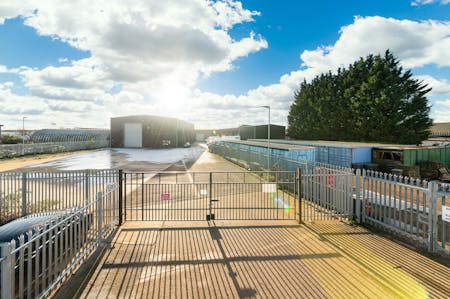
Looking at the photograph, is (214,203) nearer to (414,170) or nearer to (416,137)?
(414,170)

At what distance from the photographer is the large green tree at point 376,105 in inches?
1518

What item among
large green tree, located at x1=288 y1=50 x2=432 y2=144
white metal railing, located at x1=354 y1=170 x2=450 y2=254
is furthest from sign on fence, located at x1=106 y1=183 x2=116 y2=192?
large green tree, located at x1=288 y1=50 x2=432 y2=144

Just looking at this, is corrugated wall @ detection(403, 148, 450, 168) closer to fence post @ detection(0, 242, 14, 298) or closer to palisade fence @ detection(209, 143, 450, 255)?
palisade fence @ detection(209, 143, 450, 255)

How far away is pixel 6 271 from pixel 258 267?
4.64 meters

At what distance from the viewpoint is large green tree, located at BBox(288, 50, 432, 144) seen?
38562 millimetres

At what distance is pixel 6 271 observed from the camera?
11.9 feet

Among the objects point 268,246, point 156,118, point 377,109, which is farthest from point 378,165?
point 156,118

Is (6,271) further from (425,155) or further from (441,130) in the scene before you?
(441,130)

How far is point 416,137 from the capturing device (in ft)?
127

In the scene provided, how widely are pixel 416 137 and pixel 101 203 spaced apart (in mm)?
44783

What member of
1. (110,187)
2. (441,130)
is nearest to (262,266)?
(110,187)

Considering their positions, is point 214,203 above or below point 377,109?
below

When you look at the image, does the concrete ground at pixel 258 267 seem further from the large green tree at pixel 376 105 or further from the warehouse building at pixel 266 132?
the warehouse building at pixel 266 132

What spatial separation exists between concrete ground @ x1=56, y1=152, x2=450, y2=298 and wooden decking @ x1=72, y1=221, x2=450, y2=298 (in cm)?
2
